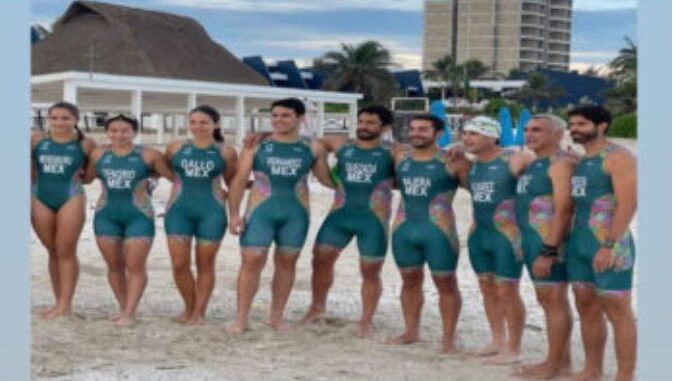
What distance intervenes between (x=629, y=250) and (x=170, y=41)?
43.7m

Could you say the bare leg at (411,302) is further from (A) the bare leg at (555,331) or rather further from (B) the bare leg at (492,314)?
(A) the bare leg at (555,331)

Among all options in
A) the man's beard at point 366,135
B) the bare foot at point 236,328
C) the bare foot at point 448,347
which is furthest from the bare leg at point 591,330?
the bare foot at point 236,328

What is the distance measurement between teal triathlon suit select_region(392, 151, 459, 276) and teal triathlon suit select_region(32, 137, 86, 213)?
6.67ft

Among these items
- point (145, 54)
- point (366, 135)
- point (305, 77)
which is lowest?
point (366, 135)

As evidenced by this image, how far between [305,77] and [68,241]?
29.0 meters

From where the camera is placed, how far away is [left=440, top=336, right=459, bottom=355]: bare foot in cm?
552

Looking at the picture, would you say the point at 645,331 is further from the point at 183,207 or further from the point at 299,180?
the point at 183,207

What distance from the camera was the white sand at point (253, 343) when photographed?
16.4 feet

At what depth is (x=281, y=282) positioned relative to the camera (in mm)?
5902

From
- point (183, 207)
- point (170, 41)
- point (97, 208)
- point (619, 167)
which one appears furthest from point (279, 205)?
point (170, 41)

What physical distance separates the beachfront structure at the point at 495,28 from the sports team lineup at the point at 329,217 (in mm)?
7144

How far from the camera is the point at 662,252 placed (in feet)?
9.82

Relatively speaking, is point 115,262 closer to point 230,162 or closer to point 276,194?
point 230,162

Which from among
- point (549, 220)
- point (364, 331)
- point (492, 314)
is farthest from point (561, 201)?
point (364, 331)
